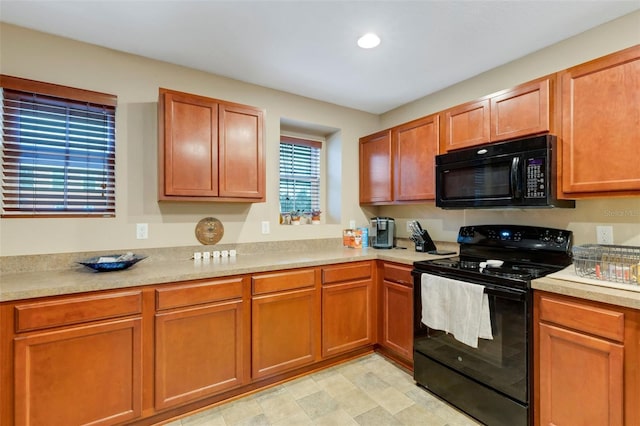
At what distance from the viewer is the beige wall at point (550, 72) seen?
183 cm

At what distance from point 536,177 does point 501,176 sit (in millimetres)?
219

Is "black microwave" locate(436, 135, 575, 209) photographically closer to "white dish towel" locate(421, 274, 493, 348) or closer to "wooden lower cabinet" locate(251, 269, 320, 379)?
"white dish towel" locate(421, 274, 493, 348)

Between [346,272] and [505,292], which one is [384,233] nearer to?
[346,272]

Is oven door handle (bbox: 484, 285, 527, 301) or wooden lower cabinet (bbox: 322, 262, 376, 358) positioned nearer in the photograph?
oven door handle (bbox: 484, 285, 527, 301)

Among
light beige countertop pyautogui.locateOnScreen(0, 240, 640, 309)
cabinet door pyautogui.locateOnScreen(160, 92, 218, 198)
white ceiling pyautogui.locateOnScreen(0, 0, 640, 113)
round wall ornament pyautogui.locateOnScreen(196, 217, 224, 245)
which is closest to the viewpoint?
light beige countertop pyautogui.locateOnScreen(0, 240, 640, 309)

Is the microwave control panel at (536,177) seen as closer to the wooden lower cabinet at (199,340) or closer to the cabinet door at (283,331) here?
the cabinet door at (283,331)

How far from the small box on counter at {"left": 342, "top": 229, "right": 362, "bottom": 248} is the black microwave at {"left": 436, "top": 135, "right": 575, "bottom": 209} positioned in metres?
1.00

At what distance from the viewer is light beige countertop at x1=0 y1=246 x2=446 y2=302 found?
1.55 meters

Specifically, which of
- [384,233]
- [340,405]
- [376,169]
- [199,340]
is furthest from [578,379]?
[376,169]

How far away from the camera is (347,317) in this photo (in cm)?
257

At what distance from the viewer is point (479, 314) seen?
182 cm

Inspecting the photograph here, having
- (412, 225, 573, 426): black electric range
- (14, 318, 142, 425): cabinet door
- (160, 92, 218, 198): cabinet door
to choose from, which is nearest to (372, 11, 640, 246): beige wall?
(412, 225, 573, 426): black electric range

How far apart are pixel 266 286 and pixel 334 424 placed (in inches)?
38.2

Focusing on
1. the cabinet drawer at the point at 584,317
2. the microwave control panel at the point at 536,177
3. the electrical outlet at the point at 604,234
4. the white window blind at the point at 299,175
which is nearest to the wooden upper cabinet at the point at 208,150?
the white window blind at the point at 299,175
